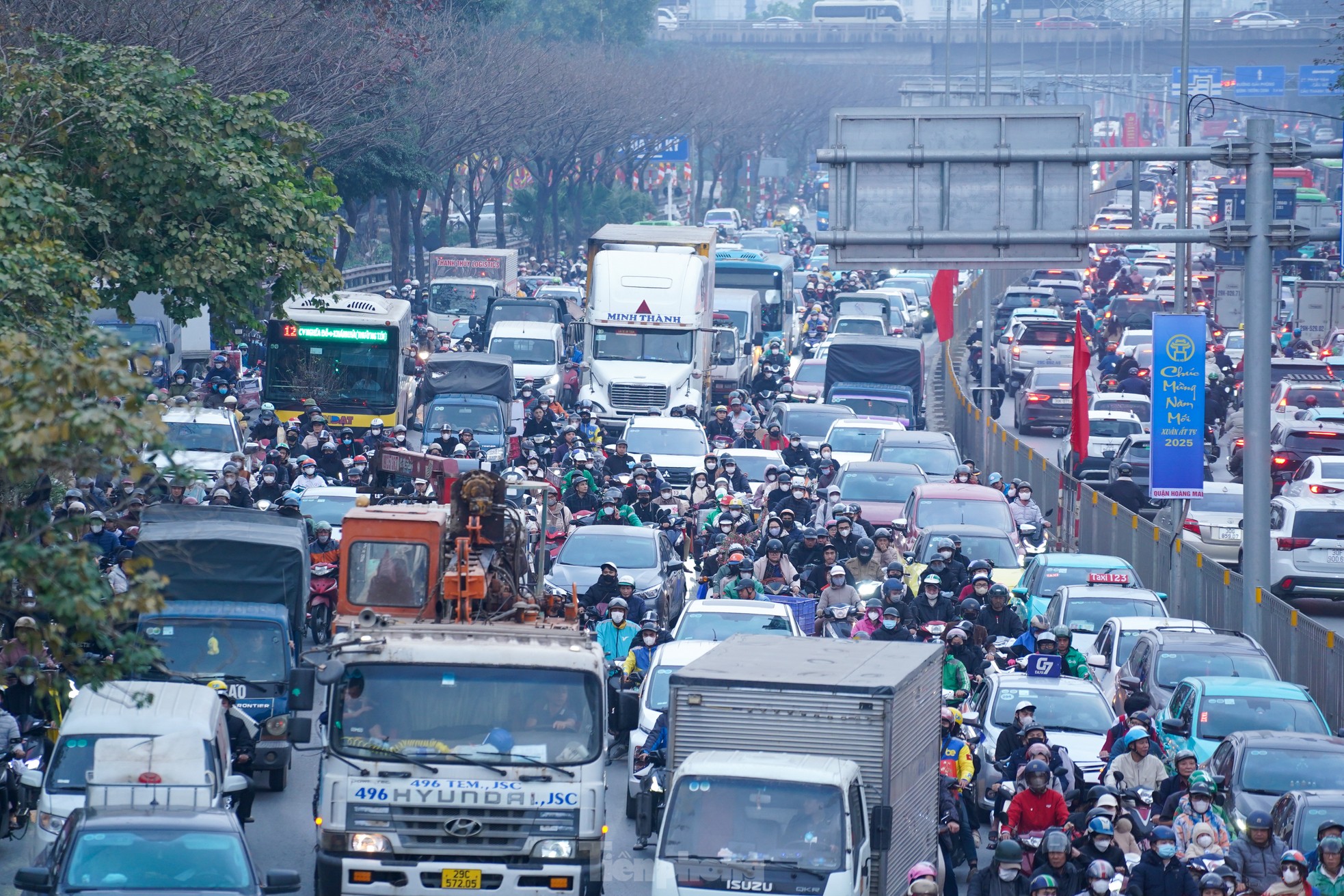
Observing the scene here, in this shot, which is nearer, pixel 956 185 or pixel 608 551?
pixel 956 185

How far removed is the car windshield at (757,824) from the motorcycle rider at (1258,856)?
10.9 ft

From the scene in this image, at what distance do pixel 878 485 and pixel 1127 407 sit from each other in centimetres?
1162

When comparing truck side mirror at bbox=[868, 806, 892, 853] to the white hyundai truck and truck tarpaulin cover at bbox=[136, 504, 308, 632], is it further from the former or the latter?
truck tarpaulin cover at bbox=[136, 504, 308, 632]

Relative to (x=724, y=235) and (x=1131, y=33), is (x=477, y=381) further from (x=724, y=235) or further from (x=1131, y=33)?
(x=1131, y=33)

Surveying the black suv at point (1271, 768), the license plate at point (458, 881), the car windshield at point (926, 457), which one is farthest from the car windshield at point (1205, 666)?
the car windshield at point (926, 457)

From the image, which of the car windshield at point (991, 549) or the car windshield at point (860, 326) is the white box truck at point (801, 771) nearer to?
the car windshield at point (991, 549)

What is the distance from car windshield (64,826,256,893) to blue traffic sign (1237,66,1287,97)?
10394cm

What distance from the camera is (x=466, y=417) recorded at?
118 feet

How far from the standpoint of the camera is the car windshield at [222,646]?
59.1 ft

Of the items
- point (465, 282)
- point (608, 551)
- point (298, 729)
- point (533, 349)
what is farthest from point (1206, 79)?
point (298, 729)

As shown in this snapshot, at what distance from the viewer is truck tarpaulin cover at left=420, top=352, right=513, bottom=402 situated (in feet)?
124

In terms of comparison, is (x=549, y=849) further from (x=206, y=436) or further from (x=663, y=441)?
(x=663, y=441)

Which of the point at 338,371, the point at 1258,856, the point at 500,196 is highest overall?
the point at 500,196

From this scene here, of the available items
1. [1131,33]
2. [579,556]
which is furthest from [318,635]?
[1131,33]
